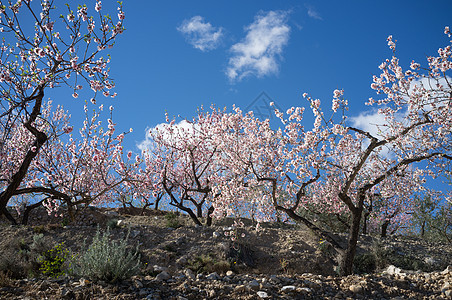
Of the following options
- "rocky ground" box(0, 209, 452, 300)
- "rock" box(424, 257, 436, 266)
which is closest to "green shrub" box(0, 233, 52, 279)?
"rocky ground" box(0, 209, 452, 300)

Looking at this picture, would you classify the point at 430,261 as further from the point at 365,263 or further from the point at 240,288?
the point at 240,288

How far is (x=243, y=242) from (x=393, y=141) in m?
6.50

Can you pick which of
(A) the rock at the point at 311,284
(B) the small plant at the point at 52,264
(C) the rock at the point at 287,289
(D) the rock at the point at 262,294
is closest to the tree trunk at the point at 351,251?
(A) the rock at the point at 311,284

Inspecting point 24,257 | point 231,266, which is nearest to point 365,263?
point 231,266

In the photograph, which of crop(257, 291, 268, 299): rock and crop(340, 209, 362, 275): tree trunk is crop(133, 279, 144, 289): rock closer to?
crop(257, 291, 268, 299): rock

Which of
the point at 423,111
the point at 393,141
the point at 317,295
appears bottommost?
the point at 317,295

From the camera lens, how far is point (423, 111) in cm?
923

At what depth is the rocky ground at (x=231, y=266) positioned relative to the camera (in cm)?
586

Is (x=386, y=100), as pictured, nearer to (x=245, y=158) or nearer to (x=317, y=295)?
(x=245, y=158)

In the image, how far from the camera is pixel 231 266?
11.1 metres

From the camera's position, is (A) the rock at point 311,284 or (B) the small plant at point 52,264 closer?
(A) the rock at point 311,284

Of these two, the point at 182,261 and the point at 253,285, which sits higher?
the point at 182,261

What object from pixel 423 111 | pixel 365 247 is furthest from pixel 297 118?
pixel 365 247

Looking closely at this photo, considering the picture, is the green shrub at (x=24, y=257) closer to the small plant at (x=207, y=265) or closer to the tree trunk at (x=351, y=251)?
the small plant at (x=207, y=265)
